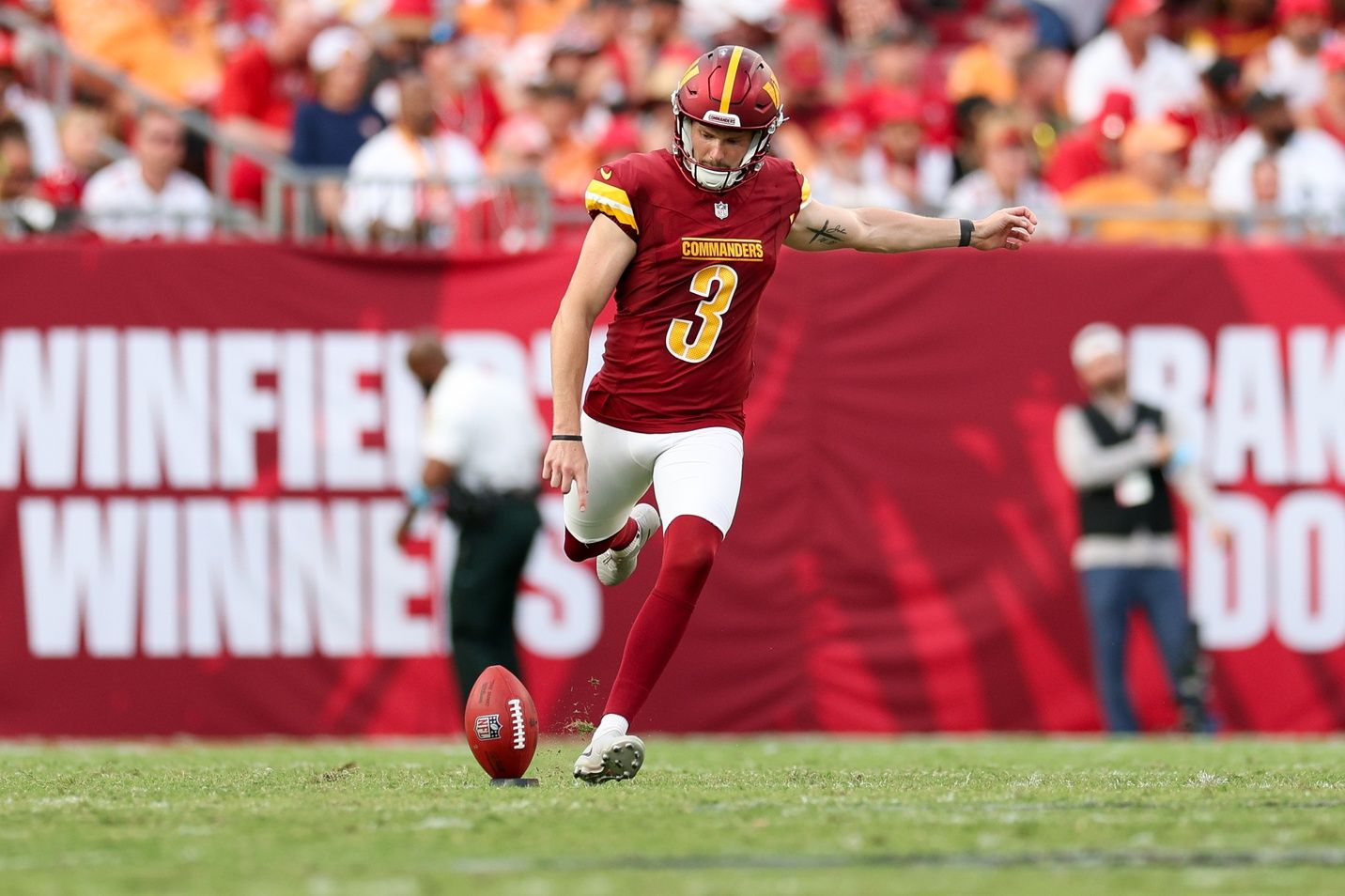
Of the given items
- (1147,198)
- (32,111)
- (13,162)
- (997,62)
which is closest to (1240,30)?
(997,62)

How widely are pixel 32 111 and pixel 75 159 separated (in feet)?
A: 2.47

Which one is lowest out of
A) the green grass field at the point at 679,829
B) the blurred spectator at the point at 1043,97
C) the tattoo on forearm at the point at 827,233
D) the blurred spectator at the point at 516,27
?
the green grass field at the point at 679,829

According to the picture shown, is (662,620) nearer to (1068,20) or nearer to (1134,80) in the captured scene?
(1134,80)

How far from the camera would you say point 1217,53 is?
48.6 feet

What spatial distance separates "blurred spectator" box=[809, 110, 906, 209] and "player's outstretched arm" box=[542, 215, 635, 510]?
5.06 meters

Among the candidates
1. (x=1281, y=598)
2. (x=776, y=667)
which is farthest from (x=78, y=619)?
(x=1281, y=598)

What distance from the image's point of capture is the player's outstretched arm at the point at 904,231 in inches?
269

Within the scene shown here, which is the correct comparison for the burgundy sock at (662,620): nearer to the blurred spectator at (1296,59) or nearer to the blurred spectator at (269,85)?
the blurred spectator at (269,85)

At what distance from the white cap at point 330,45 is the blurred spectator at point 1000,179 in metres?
3.63

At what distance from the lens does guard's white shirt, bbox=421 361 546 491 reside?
9188 mm

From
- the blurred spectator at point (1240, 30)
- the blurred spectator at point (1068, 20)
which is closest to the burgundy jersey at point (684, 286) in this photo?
the blurred spectator at point (1068, 20)

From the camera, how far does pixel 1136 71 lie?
13891 millimetres

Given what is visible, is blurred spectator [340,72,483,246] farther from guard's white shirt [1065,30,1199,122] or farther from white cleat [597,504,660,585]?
guard's white shirt [1065,30,1199,122]

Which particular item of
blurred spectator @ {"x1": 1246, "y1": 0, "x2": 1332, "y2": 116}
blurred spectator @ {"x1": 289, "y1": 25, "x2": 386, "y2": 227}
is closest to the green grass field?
blurred spectator @ {"x1": 289, "y1": 25, "x2": 386, "y2": 227}
